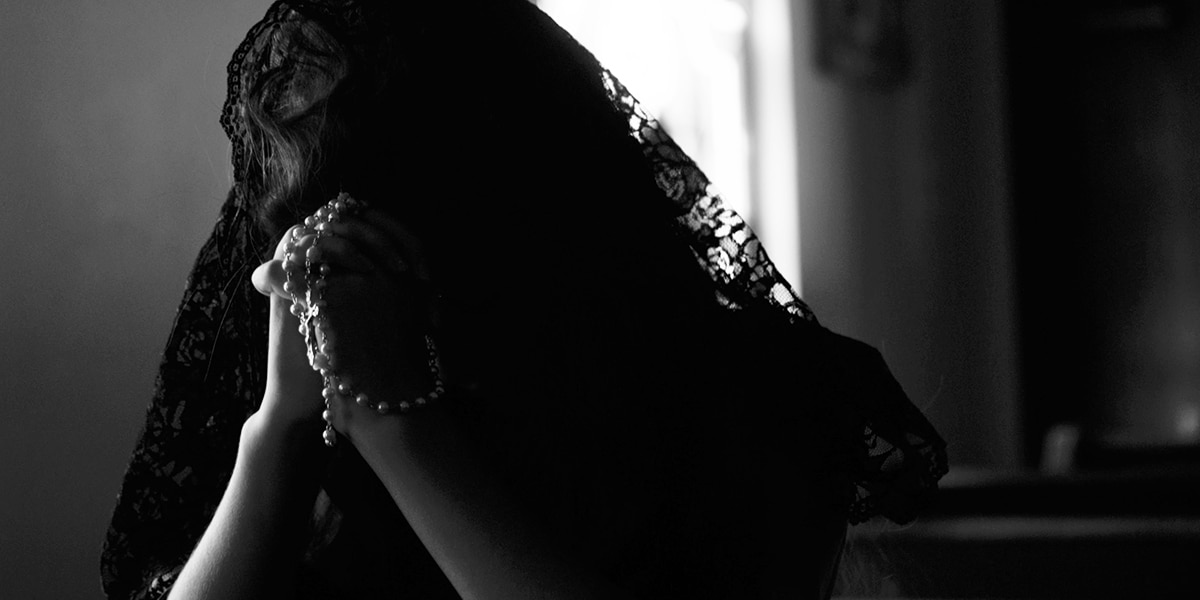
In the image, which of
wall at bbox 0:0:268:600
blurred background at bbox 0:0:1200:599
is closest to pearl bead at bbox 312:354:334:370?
wall at bbox 0:0:268:600

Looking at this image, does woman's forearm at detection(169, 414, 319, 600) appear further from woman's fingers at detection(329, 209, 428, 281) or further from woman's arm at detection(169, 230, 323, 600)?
woman's fingers at detection(329, 209, 428, 281)

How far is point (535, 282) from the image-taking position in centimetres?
88

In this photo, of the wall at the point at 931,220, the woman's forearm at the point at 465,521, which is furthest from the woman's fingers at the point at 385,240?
the wall at the point at 931,220

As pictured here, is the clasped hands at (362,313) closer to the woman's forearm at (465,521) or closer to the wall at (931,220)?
the woman's forearm at (465,521)

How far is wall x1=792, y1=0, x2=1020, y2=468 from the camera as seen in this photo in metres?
4.54

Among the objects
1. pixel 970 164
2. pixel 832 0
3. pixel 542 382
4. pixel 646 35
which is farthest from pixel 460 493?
pixel 970 164

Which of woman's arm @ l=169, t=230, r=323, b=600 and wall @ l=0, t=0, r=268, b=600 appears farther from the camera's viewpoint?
wall @ l=0, t=0, r=268, b=600

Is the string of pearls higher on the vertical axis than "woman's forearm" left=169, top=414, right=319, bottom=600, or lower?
higher

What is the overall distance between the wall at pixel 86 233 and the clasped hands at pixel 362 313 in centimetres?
60

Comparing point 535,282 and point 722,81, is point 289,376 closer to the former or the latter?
point 535,282

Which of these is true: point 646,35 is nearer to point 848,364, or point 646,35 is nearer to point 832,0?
point 832,0

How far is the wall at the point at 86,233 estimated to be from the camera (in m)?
1.29

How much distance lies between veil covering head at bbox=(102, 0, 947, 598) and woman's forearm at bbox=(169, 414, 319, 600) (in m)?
0.06

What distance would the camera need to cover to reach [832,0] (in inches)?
166
